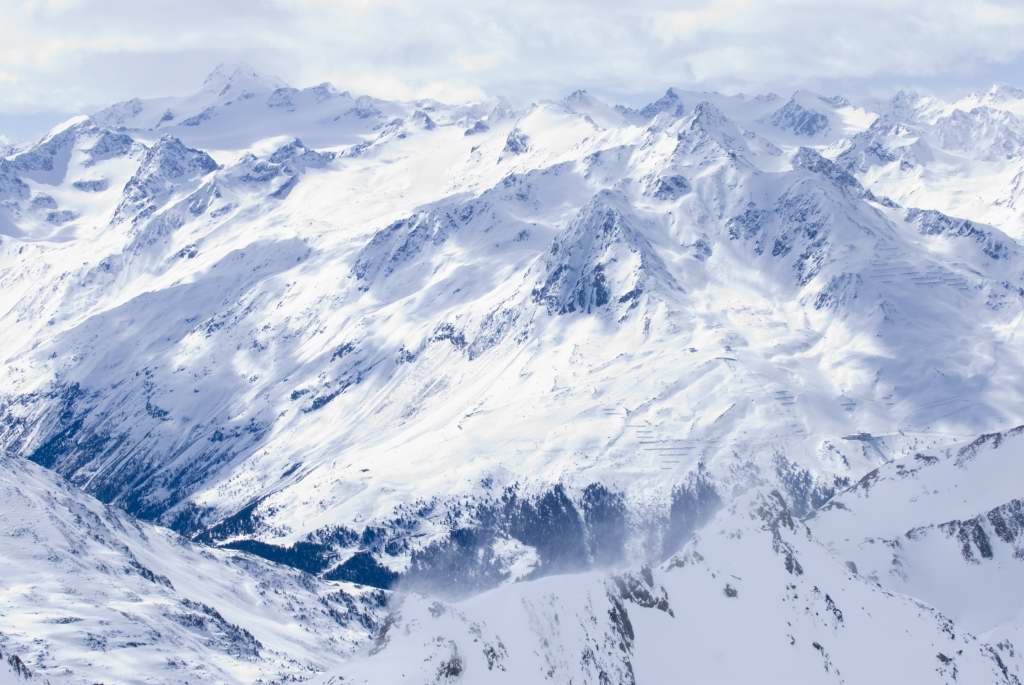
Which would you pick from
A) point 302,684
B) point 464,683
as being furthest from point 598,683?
point 302,684

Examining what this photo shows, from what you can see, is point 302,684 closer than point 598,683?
Yes

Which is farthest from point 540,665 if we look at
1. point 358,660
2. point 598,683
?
point 358,660

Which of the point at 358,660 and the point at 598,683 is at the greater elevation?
the point at 358,660

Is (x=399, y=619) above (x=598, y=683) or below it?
above

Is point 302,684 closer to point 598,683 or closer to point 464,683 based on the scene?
point 464,683

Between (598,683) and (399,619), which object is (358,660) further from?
(598,683)

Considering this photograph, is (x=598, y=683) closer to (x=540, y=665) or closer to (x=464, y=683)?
(x=540, y=665)

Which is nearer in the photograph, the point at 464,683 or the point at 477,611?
the point at 464,683
